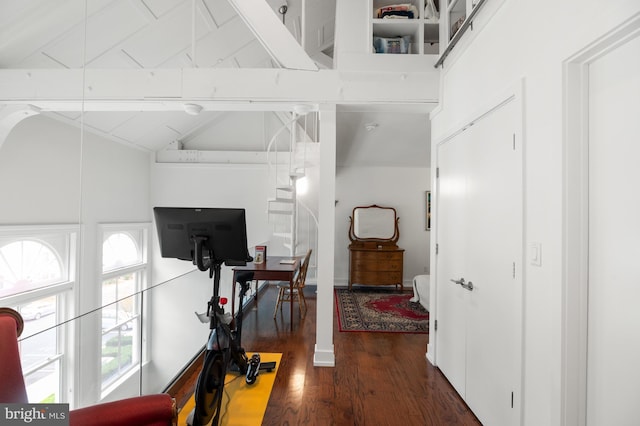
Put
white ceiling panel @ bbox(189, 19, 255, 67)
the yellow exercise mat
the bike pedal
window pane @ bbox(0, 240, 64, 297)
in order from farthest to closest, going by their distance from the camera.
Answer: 1. white ceiling panel @ bbox(189, 19, 255, 67)
2. window pane @ bbox(0, 240, 64, 297)
3. the bike pedal
4. the yellow exercise mat

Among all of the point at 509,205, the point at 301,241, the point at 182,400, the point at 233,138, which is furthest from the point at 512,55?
the point at 233,138

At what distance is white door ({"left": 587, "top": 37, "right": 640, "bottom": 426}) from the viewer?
103 cm

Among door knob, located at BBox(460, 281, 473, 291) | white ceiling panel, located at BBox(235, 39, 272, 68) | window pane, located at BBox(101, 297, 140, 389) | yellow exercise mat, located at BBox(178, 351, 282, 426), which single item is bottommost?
yellow exercise mat, located at BBox(178, 351, 282, 426)

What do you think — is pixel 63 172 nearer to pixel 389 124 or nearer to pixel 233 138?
pixel 233 138

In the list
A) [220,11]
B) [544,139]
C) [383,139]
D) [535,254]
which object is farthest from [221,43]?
[535,254]

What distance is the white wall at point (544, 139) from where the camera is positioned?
3.96 ft

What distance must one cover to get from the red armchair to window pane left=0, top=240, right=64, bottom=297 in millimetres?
3071

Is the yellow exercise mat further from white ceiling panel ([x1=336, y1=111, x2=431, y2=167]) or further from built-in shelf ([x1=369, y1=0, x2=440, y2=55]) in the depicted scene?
built-in shelf ([x1=369, y1=0, x2=440, y2=55])

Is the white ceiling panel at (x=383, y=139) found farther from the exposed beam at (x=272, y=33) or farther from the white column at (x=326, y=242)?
the exposed beam at (x=272, y=33)

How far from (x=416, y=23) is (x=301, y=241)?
406 cm

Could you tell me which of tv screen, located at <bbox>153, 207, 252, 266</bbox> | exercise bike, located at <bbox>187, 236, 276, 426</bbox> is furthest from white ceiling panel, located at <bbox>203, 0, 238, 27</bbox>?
exercise bike, located at <bbox>187, 236, 276, 426</bbox>

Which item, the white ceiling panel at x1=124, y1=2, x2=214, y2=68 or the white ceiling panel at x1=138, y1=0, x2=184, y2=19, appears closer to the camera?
the white ceiling panel at x1=138, y1=0, x2=184, y2=19

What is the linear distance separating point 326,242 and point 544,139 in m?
1.79

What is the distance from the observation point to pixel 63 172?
374 cm
